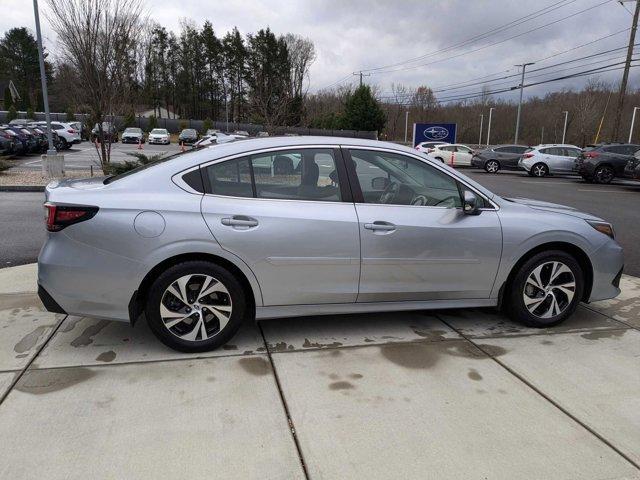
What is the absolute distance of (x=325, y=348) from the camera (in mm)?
3879

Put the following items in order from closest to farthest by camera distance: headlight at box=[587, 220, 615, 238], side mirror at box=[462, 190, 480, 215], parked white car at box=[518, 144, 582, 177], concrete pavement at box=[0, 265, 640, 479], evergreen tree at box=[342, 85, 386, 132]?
concrete pavement at box=[0, 265, 640, 479] < side mirror at box=[462, 190, 480, 215] < headlight at box=[587, 220, 615, 238] < parked white car at box=[518, 144, 582, 177] < evergreen tree at box=[342, 85, 386, 132]

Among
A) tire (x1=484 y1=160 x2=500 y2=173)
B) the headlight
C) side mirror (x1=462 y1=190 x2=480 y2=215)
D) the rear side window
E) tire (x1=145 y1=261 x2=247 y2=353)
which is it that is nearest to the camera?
tire (x1=145 y1=261 x2=247 y2=353)

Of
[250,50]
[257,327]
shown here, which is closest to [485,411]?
[257,327]

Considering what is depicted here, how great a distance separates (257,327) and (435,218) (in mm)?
1737

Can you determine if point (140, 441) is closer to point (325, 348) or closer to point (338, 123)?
point (325, 348)

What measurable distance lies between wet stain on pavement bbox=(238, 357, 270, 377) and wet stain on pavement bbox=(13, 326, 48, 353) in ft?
5.37

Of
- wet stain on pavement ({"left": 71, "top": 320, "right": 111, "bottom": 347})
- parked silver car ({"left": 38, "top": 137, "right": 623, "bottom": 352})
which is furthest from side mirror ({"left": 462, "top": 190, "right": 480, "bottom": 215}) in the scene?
wet stain on pavement ({"left": 71, "top": 320, "right": 111, "bottom": 347})

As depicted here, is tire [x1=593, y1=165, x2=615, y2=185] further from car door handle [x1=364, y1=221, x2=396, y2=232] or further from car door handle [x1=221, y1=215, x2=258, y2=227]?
car door handle [x1=221, y1=215, x2=258, y2=227]

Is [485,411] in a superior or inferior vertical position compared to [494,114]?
inferior

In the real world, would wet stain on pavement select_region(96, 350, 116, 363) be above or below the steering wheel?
below

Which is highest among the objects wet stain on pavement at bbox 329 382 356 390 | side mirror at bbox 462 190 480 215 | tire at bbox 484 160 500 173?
side mirror at bbox 462 190 480 215

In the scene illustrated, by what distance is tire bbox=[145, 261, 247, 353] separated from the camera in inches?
141

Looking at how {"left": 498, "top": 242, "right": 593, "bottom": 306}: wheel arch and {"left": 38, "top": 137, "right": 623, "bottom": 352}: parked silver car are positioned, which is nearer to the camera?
{"left": 38, "top": 137, "right": 623, "bottom": 352}: parked silver car

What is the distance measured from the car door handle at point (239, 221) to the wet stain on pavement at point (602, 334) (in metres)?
2.93
